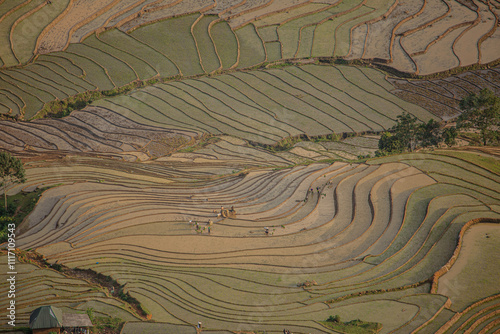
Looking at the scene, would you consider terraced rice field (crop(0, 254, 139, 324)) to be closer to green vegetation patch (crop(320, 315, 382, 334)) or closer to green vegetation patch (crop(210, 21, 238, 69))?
green vegetation patch (crop(320, 315, 382, 334))

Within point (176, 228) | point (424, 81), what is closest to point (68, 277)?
point (176, 228)

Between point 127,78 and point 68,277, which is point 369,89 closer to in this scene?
point 127,78

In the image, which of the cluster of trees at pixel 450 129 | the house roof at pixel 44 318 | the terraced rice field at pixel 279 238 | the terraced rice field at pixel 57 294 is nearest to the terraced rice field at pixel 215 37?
the cluster of trees at pixel 450 129

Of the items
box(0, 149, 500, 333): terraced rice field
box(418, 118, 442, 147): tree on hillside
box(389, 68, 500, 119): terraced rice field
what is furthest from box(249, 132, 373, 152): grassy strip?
box(389, 68, 500, 119): terraced rice field

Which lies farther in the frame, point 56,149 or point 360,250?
point 56,149

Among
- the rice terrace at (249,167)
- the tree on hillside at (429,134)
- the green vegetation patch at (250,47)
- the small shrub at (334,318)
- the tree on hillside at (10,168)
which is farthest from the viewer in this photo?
the green vegetation patch at (250,47)

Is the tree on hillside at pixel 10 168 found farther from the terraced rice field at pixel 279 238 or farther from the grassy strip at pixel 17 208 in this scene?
the terraced rice field at pixel 279 238

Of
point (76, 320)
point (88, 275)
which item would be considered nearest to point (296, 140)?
point (88, 275)
